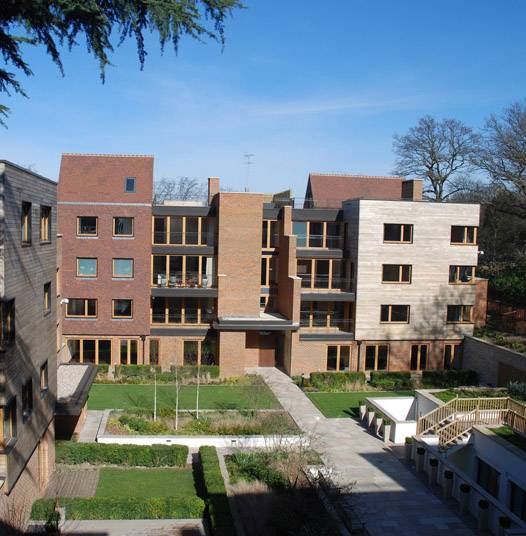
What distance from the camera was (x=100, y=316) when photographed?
29.7 metres

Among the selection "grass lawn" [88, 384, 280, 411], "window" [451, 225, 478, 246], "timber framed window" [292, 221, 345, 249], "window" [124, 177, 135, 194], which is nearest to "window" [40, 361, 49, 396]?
"grass lawn" [88, 384, 280, 411]

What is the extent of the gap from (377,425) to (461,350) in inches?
452

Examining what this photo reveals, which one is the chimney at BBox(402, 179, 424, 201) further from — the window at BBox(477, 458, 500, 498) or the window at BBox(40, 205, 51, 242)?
the window at BBox(40, 205, 51, 242)

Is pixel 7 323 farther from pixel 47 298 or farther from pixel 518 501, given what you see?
pixel 518 501

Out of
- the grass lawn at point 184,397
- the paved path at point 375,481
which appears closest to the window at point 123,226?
the grass lawn at point 184,397

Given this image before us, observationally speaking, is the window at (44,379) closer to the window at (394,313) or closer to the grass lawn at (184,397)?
the grass lawn at (184,397)

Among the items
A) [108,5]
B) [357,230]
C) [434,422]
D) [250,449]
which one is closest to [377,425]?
[434,422]

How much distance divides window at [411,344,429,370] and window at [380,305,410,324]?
5.24 feet

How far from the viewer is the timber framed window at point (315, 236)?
31891 millimetres

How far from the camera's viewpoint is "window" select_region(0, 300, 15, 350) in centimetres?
1250

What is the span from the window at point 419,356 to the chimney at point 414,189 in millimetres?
8156

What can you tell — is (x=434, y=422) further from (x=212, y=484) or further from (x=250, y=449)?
(x=212, y=484)

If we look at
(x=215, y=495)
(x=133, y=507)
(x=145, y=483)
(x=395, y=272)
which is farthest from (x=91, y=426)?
(x=395, y=272)

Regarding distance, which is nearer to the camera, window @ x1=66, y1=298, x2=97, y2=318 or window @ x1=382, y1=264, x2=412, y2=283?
window @ x1=66, y1=298, x2=97, y2=318
